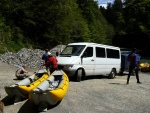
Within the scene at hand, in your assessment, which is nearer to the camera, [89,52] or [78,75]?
[78,75]

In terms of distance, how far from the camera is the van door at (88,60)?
1884 centimetres

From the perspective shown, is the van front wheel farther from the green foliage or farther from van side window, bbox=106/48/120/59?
the green foliage

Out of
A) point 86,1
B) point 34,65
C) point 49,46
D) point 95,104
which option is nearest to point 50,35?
point 49,46

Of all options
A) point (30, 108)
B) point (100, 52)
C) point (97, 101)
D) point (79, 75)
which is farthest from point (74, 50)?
point (30, 108)

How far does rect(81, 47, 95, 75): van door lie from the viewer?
61.8 feet

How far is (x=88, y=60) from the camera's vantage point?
19.1 meters

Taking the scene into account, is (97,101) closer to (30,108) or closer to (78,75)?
(30,108)

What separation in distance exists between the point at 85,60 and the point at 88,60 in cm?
29

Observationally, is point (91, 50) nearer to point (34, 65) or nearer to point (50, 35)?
point (34, 65)

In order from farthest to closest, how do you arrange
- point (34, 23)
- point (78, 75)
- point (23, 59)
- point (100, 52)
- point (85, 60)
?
point (34, 23)
point (23, 59)
point (100, 52)
point (85, 60)
point (78, 75)

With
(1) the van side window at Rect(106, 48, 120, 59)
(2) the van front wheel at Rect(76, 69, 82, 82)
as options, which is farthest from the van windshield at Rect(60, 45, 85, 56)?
(1) the van side window at Rect(106, 48, 120, 59)

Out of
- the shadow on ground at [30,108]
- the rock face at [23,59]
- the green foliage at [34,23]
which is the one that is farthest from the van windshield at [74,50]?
the green foliage at [34,23]

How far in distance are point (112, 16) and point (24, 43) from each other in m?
104

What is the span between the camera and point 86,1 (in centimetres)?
7400
